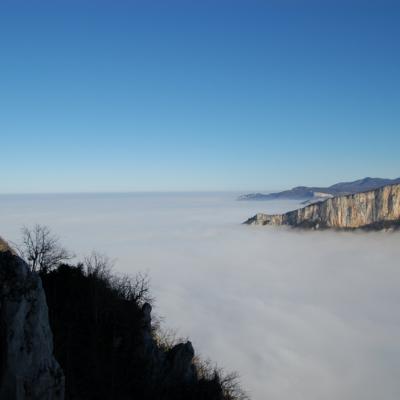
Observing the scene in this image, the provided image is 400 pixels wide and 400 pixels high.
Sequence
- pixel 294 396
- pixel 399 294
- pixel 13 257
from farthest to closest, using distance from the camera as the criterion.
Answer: pixel 399 294
pixel 294 396
pixel 13 257

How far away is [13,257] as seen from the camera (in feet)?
50.3

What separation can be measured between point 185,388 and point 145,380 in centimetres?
299

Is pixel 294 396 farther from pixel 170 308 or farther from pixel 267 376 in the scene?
pixel 170 308

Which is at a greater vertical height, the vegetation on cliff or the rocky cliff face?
the rocky cliff face

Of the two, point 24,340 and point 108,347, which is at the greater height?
point 24,340

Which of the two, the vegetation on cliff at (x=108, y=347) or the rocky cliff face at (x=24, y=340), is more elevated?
the rocky cliff face at (x=24, y=340)

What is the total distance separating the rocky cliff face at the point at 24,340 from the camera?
46.2ft

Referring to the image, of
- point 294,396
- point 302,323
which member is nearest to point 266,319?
point 302,323

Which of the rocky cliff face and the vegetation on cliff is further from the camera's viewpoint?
the vegetation on cliff

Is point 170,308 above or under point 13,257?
under

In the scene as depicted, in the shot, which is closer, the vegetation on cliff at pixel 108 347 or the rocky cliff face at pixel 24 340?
the rocky cliff face at pixel 24 340

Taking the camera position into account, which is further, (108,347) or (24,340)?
(108,347)

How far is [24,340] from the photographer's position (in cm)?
1477

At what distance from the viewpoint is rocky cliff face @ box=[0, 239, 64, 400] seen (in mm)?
14086
